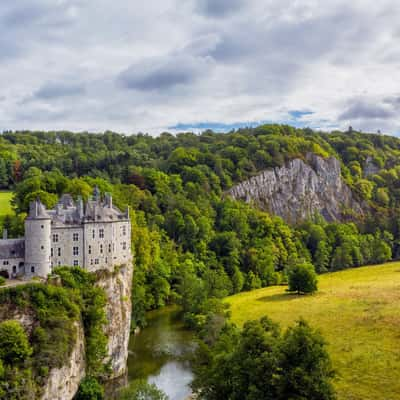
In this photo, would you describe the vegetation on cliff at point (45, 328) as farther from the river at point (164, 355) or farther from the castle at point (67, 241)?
the river at point (164, 355)

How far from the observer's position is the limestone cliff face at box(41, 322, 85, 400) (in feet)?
107

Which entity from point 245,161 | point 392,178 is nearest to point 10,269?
point 245,161

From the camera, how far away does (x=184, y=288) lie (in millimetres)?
65000

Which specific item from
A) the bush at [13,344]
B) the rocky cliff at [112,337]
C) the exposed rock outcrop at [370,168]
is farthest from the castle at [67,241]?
the exposed rock outcrop at [370,168]

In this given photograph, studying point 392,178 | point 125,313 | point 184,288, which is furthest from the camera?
point 392,178

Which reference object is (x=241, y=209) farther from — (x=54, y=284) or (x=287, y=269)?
(x=54, y=284)

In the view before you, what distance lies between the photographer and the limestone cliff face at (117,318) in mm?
43219

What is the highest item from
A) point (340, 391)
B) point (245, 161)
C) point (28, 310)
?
point (245, 161)

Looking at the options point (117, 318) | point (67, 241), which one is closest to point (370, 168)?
point (117, 318)

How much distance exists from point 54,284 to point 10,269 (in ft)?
15.0

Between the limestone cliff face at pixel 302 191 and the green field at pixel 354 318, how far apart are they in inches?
1286

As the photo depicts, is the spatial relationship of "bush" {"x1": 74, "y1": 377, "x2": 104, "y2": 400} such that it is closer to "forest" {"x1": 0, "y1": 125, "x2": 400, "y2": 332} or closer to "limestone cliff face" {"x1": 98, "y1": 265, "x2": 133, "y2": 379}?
"limestone cliff face" {"x1": 98, "y1": 265, "x2": 133, "y2": 379}

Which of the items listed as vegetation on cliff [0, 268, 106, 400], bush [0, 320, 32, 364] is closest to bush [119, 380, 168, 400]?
vegetation on cliff [0, 268, 106, 400]

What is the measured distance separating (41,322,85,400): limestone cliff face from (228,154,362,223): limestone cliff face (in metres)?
77.3
